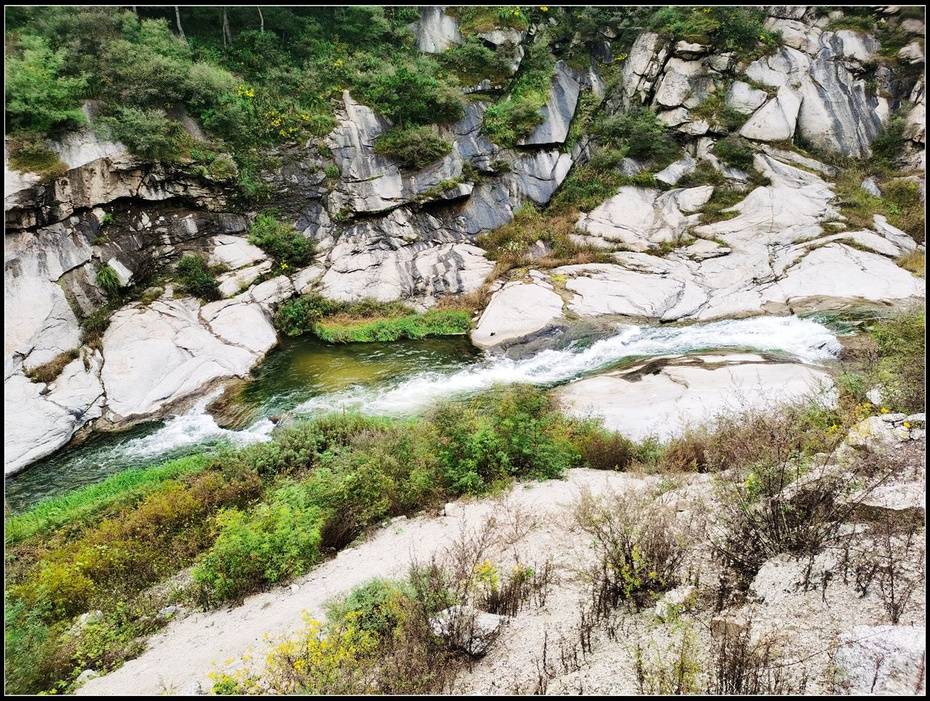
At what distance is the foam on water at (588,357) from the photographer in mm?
11844

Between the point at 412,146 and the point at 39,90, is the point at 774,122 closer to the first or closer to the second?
the point at 412,146

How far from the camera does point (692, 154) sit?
22.2 metres

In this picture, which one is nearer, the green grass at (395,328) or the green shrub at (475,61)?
the green grass at (395,328)

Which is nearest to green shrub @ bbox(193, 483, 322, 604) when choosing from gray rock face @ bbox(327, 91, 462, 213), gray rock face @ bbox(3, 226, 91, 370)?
gray rock face @ bbox(3, 226, 91, 370)

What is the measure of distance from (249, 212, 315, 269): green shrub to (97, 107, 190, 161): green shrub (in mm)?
3577

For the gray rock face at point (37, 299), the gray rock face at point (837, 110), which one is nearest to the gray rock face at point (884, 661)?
the gray rock face at point (37, 299)

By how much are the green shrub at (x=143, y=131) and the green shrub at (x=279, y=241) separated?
11.7ft

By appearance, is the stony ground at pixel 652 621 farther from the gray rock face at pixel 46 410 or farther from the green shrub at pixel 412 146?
the green shrub at pixel 412 146

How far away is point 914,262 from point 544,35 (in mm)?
19551

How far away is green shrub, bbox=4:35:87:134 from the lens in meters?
13.3

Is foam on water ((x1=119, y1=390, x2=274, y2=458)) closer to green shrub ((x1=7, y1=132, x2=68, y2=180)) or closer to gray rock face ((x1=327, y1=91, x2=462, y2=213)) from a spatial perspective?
green shrub ((x1=7, y1=132, x2=68, y2=180))

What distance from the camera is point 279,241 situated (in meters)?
18.1

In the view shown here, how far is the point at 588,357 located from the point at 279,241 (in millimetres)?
12878

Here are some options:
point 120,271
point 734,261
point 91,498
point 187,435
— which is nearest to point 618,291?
point 734,261
